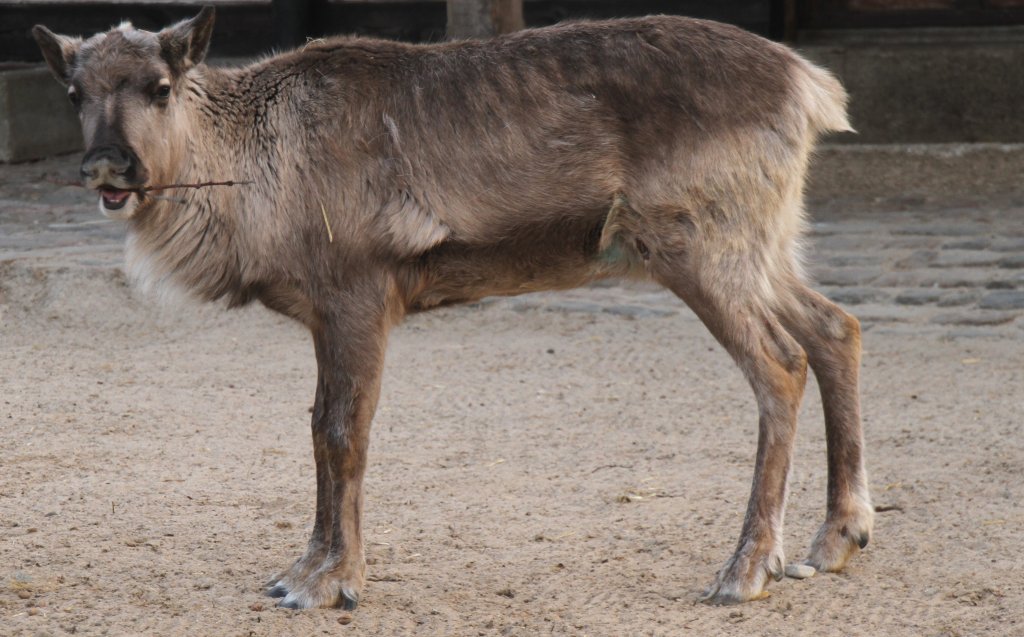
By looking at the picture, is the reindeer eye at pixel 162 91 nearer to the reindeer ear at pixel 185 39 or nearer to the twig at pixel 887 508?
the reindeer ear at pixel 185 39

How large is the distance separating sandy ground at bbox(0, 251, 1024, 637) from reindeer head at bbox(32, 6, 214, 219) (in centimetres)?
119

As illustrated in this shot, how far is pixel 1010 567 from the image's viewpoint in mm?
4059

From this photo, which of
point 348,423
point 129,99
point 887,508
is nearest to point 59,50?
point 129,99

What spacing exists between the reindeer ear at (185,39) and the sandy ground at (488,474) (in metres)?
1.53

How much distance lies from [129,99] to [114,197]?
29cm

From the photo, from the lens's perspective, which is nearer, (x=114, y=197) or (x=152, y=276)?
(x=114, y=197)

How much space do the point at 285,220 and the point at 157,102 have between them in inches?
19.6

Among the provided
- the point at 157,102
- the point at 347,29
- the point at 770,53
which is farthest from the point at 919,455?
the point at 347,29

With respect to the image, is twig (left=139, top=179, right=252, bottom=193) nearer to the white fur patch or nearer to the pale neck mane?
the pale neck mane

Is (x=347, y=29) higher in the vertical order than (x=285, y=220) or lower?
lower

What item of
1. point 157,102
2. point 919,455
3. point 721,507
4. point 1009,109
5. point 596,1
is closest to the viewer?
point 157,102

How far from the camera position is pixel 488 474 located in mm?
5113

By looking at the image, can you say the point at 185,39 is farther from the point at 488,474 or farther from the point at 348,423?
the point at 488,474

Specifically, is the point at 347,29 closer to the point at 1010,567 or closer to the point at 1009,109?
the point at 1009,109
